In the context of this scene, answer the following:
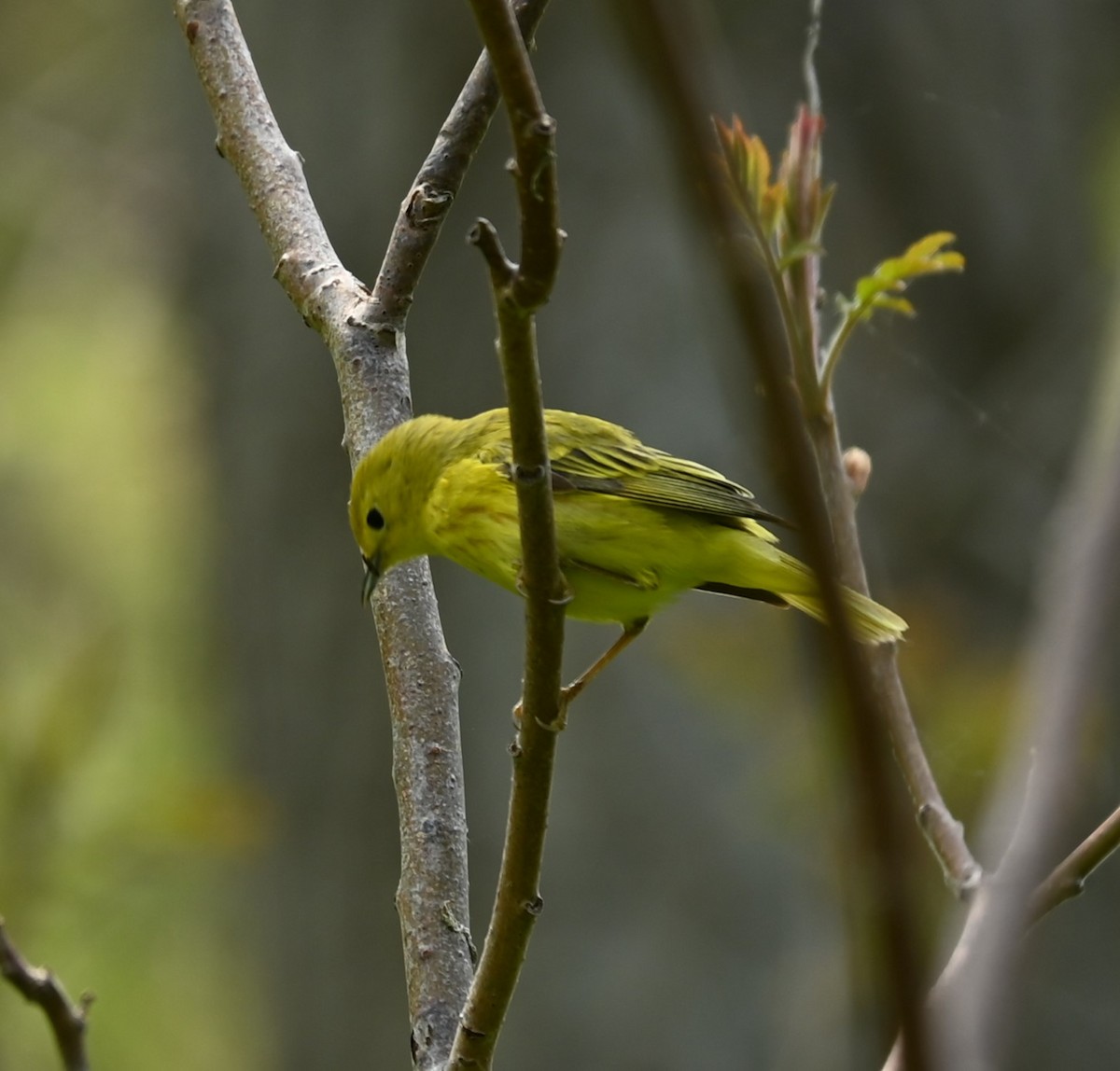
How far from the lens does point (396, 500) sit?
3.14m

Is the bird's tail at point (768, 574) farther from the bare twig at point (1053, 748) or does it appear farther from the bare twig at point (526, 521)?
the bare twig at point (1053, 748)

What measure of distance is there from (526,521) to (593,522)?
1502 millimetres

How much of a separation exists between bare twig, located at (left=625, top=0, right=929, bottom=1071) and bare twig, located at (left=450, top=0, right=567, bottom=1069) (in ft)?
2.02

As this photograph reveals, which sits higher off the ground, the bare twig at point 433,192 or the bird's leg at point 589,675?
the bare twig at point 433,192

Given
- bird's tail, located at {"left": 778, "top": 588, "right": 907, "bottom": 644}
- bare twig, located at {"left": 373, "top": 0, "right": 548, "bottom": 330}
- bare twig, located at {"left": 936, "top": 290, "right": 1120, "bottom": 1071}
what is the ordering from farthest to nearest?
bare twig, located at {"left": 373, "top": 0, "right": 548, "bottom": 330} < bird's tail, located at {"left": 778, "top": 588, "right": 907, "bottom": 644} < bare twig, located at {"left": 936, "top": 290, "right": 1120, "bottom": 1071}

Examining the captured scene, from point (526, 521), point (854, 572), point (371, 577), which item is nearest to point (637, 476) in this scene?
point (371, 577)

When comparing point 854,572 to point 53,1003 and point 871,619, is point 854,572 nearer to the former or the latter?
point 871,619

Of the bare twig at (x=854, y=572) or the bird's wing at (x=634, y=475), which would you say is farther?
the bird's wing at (x=634, y=475)

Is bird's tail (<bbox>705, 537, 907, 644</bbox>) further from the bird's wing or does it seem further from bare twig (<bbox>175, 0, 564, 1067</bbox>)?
bare twig (<bbox>175, 0, 564, 1067</bbox>)

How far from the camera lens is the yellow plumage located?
9.84 feet

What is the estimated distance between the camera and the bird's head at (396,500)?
298 cm

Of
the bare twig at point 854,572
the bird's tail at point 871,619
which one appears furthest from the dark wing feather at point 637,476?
the bare twig at point 854,572

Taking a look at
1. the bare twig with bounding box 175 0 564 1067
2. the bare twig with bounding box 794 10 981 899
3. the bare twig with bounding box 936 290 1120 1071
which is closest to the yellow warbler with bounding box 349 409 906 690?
the bare twig with bounding box 175 0 564 1067

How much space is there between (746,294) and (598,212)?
17.4 feet
